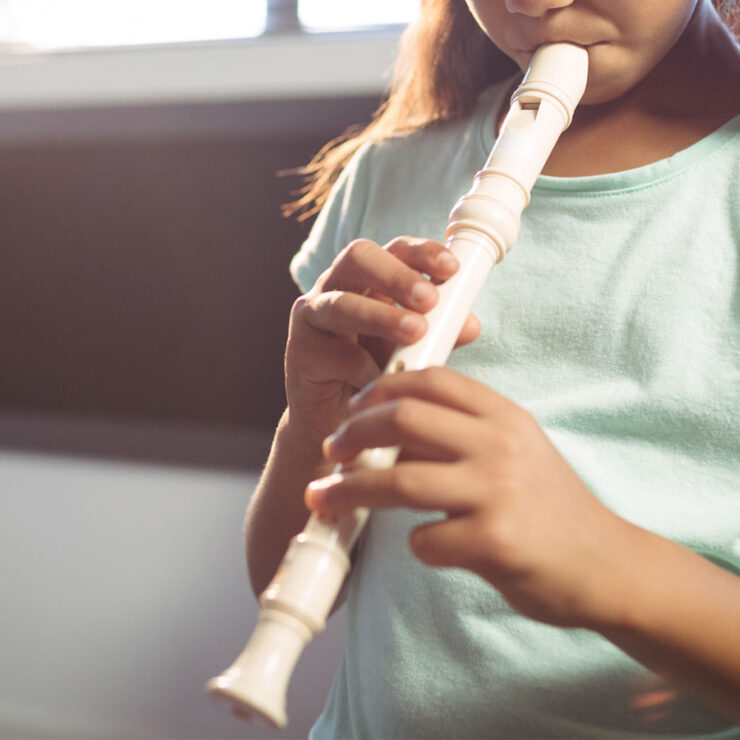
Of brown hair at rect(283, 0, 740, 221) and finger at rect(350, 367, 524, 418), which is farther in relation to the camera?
brown hair at rect(283, 0, 740, 221)

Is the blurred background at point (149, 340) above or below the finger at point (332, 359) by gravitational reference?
below

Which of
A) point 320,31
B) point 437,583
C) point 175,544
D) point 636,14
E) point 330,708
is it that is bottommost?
point 175,544

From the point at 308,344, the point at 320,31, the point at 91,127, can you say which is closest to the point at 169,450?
the point at 91,127

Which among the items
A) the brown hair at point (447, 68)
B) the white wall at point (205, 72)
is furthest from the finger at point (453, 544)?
the white wall at point (205, 72)

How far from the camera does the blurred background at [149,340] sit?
1.02 metres

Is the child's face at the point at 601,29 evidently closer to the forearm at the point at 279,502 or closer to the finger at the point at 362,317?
the finger at the point at 362,317

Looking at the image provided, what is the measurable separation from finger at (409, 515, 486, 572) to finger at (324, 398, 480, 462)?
0.03 m

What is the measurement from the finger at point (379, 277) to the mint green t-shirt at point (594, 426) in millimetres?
124

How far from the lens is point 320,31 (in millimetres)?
1215

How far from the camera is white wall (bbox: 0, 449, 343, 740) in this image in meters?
0.98

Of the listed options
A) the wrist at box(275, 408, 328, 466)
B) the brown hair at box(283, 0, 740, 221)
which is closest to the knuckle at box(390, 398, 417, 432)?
the wrist at box(275, 408, 328, 466)

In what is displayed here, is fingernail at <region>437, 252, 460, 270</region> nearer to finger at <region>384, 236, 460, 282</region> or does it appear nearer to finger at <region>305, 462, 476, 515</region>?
finger at <region>384, 236, 460, 282</region>

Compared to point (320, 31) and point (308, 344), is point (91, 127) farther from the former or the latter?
point (308, 344)

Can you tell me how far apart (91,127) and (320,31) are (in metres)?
0.37
